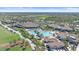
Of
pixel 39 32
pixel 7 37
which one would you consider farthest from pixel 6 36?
pixel 39 32

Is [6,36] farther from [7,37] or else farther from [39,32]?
[39,32]
